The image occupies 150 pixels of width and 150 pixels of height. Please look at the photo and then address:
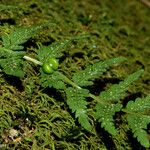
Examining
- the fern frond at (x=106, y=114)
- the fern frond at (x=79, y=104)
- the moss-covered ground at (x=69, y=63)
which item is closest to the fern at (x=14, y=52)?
the moss-covered ground at (x=69, y=63)

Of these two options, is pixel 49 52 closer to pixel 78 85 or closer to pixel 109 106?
pixel 78 85

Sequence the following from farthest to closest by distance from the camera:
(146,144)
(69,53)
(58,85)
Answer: (69,53), (58,85), (146,144)

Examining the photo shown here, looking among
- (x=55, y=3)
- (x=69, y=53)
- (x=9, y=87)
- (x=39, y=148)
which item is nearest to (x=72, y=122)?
(x=39, y=148)

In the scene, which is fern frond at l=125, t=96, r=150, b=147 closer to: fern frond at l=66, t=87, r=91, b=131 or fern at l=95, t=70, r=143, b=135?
fern at l=95, t=70, r=143, b=135

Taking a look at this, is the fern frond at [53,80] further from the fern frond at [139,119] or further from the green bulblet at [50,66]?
the fern frond at [139,119]

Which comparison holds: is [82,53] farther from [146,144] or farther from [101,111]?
[146,144]

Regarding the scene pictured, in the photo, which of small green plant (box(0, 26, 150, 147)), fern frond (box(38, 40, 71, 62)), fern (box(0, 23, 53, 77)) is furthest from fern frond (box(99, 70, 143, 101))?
fern (box(0, 23, 53, 77))

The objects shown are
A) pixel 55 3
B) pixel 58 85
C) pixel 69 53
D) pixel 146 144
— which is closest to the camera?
pixel 146 144
